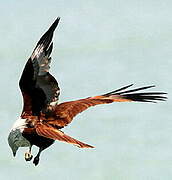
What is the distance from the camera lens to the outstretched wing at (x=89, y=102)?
18625mm

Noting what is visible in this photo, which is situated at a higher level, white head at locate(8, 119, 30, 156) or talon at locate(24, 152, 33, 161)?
white head at locate(8, 119, 30, 156)

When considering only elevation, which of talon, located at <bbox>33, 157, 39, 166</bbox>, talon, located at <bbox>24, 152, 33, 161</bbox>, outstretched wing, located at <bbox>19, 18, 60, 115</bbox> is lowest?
talon, located at <bbox>33, 157, 39, 166</bbox>

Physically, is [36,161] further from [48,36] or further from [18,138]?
[48,36]

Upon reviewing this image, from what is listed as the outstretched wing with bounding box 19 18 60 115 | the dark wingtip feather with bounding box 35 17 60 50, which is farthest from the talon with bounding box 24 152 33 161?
the dark wingtip feather with bounding box 35 17 60 50

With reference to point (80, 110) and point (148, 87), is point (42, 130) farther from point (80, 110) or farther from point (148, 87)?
point (148, 87)

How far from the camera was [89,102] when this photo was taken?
19.6m

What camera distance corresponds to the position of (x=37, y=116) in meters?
18.4

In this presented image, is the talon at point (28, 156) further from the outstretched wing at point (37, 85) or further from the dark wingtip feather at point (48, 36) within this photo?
the dark wingtip feather at point (48, 36)

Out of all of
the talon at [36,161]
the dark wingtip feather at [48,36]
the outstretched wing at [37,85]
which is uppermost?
the dark wingtip feather at [48,36]

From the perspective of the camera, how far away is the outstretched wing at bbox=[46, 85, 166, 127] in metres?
18.6

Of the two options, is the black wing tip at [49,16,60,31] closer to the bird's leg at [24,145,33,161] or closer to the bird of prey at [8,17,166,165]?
the bird of prey at [8,17,166,165]

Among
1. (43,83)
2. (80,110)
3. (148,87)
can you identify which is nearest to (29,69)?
(43,83)

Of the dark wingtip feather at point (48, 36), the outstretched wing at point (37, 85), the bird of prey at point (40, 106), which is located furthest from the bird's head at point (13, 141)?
the dark wingtip feather at point (48, 36)

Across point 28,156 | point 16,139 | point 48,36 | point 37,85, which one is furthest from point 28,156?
point 48,36
